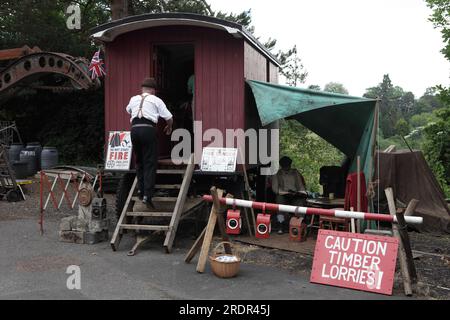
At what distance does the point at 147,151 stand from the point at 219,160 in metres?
1.34

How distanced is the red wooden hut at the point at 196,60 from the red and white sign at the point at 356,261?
3156mm

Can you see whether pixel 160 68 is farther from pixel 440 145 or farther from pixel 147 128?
pixel 440 145

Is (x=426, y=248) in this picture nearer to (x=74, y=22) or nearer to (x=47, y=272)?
(x=47, y=272)

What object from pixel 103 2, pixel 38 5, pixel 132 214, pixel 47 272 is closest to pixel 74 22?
pixel 38 5

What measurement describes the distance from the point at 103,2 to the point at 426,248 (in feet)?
52.0

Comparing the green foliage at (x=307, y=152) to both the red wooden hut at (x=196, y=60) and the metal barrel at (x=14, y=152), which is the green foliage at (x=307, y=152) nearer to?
the metal barrel at (x=14, y=152)

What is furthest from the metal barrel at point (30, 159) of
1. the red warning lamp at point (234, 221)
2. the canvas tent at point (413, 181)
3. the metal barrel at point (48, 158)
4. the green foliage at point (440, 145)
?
the green foliage at point (440, 145)

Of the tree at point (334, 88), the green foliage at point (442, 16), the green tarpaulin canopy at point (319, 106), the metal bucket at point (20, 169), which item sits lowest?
the metal bucket at point (20, 169)

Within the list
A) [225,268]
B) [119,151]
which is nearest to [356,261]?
[225,268]

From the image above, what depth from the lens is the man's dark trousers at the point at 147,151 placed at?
6848 millimetres

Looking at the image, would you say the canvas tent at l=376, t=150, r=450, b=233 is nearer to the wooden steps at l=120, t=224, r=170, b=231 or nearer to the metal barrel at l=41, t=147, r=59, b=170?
the wooden steps at l=120, t=224, r=170, b=231

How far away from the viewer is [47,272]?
5.59 meters

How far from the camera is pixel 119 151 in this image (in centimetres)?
812
